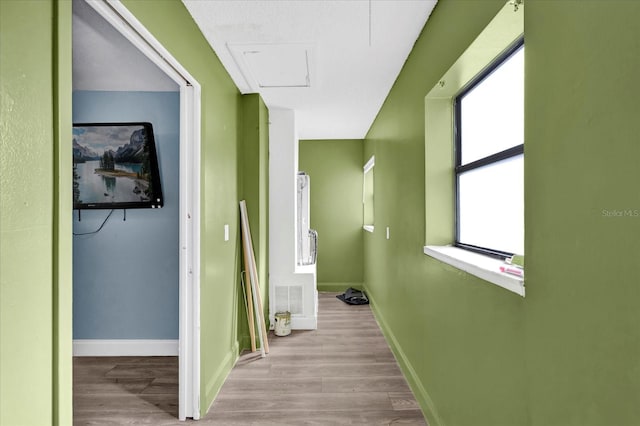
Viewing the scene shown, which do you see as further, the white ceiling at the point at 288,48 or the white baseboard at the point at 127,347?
the white baseboard at the point at 127,347

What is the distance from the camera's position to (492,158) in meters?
1.52

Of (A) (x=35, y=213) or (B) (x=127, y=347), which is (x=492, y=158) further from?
(B) (x=127, y=347)

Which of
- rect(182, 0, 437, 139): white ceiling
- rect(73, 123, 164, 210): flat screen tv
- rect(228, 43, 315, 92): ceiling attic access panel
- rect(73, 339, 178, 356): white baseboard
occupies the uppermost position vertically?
rect(182, 0, 437, 139): white ceiling

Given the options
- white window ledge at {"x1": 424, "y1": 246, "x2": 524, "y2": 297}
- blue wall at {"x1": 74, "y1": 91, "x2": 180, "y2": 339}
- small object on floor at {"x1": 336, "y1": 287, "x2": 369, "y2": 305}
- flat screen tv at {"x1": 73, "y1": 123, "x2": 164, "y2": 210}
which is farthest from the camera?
small object on floor at {"x1": 336, "y1": 287, "x2": 369, "y2": 305}

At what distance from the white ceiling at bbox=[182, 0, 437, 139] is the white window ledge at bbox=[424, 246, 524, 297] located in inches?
51.4

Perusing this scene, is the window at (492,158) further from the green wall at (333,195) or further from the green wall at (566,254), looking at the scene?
the green wall at (333,195)

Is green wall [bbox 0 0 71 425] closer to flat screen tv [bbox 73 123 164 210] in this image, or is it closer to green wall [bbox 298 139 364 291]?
flat screen tv [bbox 73 123 164 210]

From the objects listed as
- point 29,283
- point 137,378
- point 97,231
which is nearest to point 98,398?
point 137,378

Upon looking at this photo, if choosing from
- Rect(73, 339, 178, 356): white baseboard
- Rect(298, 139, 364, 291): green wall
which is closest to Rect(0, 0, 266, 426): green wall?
Rect(73, 339, 178, 356): white baseboard

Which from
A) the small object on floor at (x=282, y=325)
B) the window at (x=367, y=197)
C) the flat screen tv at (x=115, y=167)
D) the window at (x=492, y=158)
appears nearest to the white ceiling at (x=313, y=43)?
the window at (x=492, y=158)

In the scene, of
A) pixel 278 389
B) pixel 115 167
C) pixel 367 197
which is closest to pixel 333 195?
pixel 367 197

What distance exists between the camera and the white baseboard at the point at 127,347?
3014 millimetres

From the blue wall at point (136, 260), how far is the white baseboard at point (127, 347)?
0.04 meters

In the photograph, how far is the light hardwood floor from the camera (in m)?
2.09
